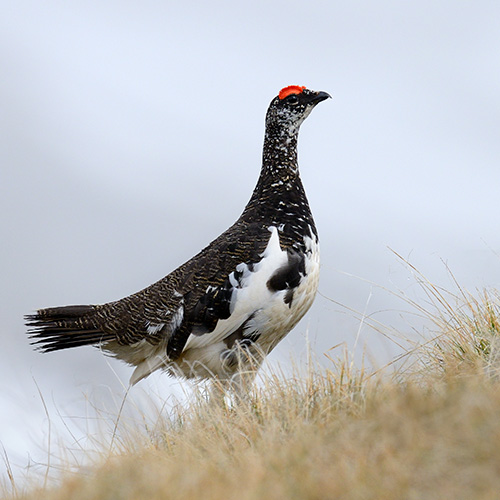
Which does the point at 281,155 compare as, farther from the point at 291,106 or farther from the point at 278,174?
the point at 291,106

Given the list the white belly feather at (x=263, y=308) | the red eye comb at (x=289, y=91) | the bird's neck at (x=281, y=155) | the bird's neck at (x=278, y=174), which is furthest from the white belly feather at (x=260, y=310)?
the red eye comb at (x=289, y=91)

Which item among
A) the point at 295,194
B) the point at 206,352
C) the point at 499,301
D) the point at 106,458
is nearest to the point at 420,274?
the point at 499,301

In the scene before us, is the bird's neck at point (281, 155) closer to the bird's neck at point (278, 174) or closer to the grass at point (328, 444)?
the bird's neck at point (278, 174)

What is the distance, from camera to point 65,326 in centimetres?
669

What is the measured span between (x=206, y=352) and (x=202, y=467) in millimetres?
2490

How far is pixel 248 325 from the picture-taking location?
19.8ft

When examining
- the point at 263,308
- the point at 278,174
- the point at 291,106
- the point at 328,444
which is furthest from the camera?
the point at 291,106

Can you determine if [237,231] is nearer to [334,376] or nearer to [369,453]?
[334,376]

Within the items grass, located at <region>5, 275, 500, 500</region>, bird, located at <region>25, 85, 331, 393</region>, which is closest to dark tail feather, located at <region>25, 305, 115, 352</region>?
bird, located at <region>25, 85, 331, 393</region>

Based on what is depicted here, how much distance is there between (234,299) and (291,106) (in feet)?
6.45

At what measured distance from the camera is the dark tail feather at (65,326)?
6.66m

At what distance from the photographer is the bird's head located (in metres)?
6.83

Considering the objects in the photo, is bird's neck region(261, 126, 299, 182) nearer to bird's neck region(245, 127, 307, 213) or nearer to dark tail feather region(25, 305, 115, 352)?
bird's neck region(245, 127, 307, 213)

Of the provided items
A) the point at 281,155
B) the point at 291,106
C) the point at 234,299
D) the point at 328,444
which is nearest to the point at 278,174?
the point at 281,155
